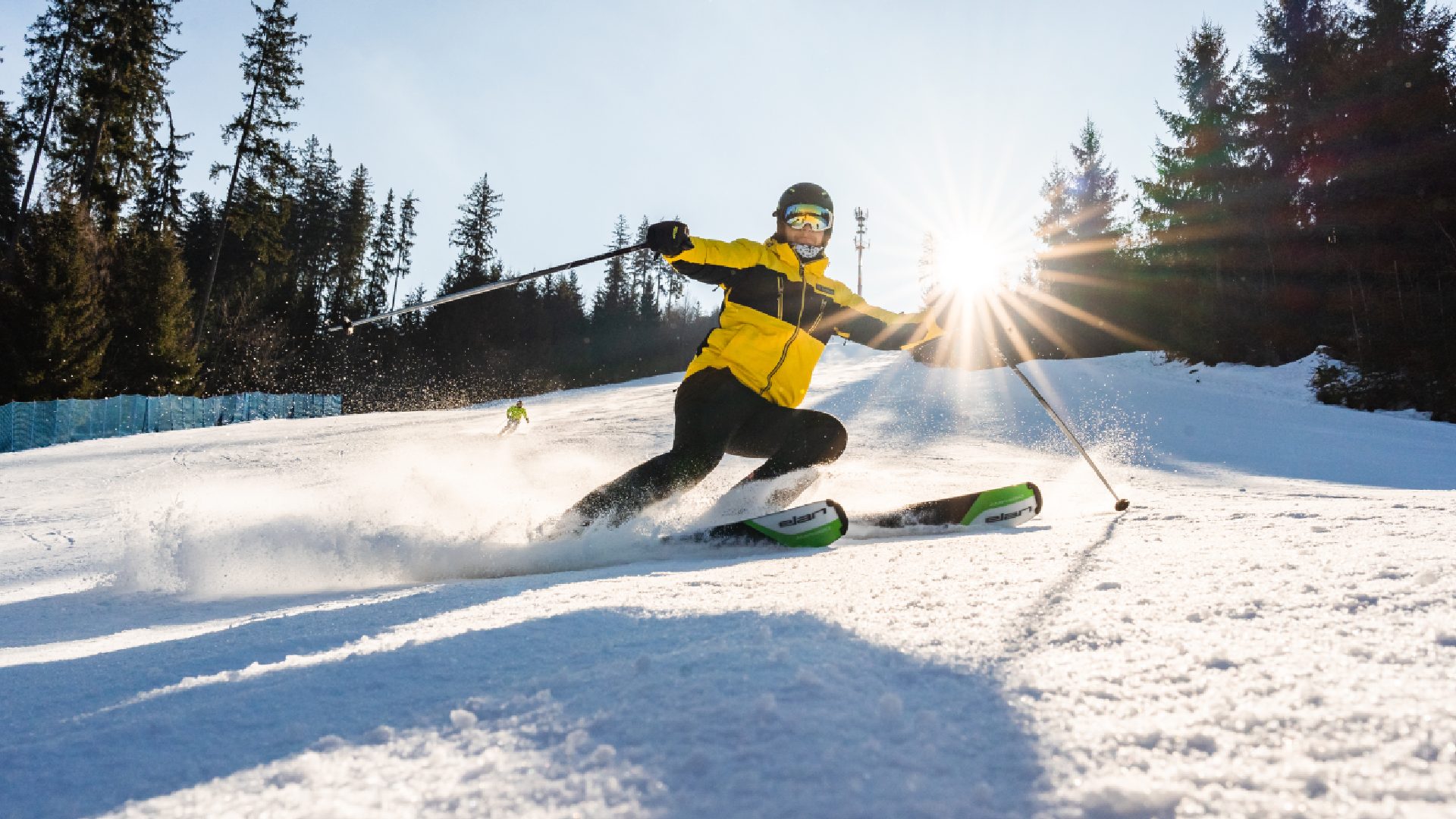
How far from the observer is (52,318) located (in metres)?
20.8

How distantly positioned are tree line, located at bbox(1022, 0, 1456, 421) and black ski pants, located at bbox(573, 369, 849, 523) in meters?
16.1

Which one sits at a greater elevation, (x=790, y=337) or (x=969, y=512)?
(x=790, y=337)

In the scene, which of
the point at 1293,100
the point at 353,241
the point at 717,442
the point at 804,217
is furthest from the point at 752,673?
the point at 353,241

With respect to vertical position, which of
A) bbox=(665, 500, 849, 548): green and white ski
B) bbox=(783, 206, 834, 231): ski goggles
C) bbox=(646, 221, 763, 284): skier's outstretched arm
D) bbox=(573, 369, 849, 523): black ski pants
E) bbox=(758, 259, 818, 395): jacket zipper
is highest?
bbox=(783, 206, 834, 231): ski goggles

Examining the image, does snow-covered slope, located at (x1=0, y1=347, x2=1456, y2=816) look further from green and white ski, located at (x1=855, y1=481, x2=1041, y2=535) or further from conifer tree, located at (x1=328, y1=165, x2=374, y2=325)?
conifer tree, located at (x1=328, y1=165, x2=374, y2=325)

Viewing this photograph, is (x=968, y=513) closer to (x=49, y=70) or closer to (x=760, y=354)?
(x=760, y=354)

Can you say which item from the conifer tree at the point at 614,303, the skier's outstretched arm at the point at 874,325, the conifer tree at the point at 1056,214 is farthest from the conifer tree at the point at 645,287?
the skier's outstretched arm at the point at 874,325

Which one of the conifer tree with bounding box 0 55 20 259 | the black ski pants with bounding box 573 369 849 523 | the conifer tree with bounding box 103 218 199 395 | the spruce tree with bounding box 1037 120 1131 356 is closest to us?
the black ski pants with bounding box 573 369 849 523

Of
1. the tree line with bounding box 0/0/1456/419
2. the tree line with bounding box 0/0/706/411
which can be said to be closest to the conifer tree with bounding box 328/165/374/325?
Answer: the tree line with bounding box 0/0/706/411

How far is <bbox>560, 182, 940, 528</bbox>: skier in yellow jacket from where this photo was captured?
3.89m

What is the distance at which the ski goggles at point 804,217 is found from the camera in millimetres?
4195

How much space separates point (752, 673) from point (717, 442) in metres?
2.75

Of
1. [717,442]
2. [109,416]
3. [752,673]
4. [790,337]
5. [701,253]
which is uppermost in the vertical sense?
[701,253]

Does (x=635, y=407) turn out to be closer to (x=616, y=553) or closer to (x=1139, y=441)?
(x=1139, y=441)
